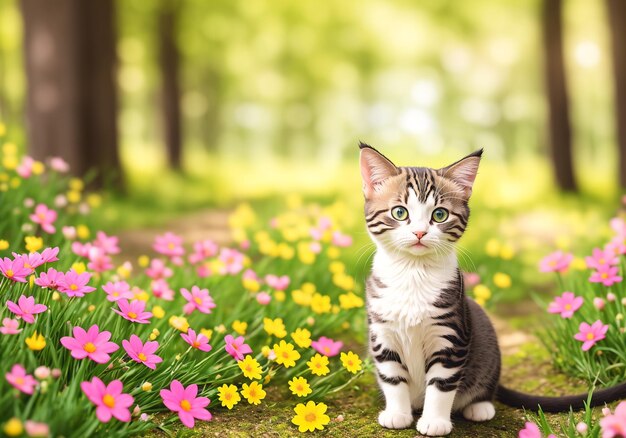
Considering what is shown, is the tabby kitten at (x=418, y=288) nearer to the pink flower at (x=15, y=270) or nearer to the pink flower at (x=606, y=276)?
the pink flower at (x=606, y=276)

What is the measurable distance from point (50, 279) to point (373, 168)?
4.15ft

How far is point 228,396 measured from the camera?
97.3 inches

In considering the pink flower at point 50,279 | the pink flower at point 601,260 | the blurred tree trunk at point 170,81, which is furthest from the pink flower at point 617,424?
the blurred tree trunk at point 170,81

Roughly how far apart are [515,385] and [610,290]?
66 centimetres

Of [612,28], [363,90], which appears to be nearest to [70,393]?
[612,28]

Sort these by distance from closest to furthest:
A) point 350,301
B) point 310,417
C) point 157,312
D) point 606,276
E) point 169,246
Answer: point 310,417 < point 157,312 < point 606,276 < point 350,301 < point 169,246

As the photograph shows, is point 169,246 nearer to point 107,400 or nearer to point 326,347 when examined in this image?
point 326,347

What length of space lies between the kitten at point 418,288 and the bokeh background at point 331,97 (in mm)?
246

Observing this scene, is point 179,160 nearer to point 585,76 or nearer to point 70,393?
point 70,393

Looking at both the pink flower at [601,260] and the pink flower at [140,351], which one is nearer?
the pink flower at [140,351]

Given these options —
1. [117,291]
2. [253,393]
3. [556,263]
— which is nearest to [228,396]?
[253,393]

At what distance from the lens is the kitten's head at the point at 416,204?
2.34 meters

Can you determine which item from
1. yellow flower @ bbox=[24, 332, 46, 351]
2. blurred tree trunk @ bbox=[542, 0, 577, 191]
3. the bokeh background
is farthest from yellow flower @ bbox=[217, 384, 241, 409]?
blurred tree trunk @ bbox=[542, 0, 577, 191]

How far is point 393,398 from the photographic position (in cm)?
250
